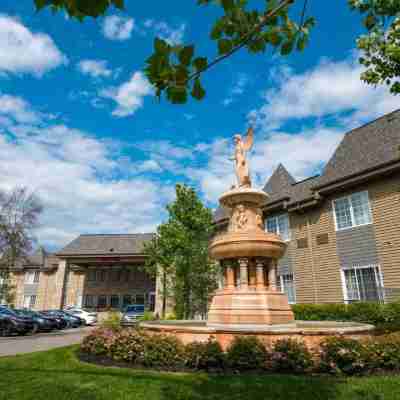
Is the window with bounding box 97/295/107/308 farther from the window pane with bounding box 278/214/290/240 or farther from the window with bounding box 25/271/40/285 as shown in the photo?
the window pane with bounding box 278/214/290/240

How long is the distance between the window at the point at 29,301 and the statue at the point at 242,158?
40045mm

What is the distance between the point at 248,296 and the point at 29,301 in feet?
136

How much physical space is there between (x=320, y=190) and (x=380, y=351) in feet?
39.0

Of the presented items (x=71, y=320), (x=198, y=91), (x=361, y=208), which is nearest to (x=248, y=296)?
(x=198, y=91)

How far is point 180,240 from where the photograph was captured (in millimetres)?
21203

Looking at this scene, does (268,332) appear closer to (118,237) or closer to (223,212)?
(223,212)

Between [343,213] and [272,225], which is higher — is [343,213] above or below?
below

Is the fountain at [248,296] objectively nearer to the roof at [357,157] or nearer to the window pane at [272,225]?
the roof at [357,157]

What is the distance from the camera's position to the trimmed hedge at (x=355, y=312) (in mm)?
13438

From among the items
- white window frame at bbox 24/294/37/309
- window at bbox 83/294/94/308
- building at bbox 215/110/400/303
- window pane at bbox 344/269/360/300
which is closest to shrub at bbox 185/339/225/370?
building at bbox 215/110/400/303

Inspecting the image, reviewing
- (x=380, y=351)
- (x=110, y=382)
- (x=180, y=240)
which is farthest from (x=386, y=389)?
(x=180, y=240)

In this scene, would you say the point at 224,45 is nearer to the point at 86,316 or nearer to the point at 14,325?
the point at 14,325

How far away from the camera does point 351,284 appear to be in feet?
55.6

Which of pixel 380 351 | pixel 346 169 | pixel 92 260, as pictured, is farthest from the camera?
pixel 92 260
